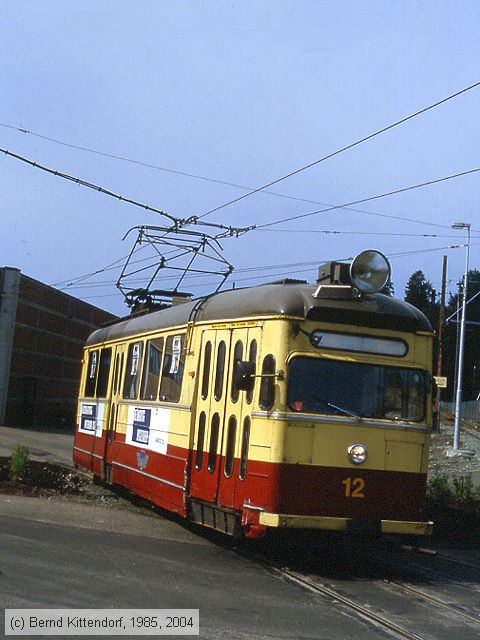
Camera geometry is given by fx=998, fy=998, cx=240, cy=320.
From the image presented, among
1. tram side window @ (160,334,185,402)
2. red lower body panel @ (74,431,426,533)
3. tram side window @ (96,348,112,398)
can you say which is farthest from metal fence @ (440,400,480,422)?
red lower body panel @ (74,431,426,533)

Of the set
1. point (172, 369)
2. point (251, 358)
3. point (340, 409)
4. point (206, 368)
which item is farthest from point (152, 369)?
point (340, 409)

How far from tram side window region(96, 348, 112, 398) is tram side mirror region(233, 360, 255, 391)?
662 cm

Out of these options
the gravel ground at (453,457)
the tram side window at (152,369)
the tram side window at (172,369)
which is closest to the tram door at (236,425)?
the tram side window at (172,369)

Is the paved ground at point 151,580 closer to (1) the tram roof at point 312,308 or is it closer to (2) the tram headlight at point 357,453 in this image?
(2) the tram headlight at point 357,453

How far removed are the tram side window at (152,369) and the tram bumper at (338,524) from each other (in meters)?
3.94

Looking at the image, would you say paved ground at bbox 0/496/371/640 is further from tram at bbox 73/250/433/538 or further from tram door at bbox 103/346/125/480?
tram door at bbox 103/346/125/480

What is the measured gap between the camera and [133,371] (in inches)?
587

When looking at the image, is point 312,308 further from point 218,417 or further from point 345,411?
point 218,417

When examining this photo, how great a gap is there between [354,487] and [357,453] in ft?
1.14

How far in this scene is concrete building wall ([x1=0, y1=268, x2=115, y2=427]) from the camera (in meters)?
34.0

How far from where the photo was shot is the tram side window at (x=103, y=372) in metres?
16.7

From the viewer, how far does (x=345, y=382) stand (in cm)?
1040

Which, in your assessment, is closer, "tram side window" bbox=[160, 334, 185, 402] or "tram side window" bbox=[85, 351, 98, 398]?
"tram side window" bbox=[160, 334, 185, 402]

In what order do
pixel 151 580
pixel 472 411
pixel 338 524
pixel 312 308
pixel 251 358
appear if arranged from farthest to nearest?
pixel 472 411, pixel 251 358, pixel 312 308, pixel 338 524, pixel 151 580
